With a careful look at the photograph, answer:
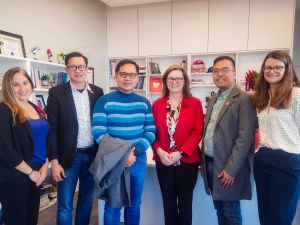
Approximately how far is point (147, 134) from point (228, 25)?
141 inches

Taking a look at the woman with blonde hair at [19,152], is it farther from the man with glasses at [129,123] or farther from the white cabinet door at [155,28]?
the white cabinet door at [155,28]

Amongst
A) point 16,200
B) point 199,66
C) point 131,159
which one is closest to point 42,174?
point 16,200

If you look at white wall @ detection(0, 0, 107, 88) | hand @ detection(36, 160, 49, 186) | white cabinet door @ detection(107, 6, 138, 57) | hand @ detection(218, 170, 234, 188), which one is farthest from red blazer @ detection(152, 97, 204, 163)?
white cabinet door @ detection(107, 6, 138, 57)

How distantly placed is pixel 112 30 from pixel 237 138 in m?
4.38

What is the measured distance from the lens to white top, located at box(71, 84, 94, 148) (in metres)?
1.95

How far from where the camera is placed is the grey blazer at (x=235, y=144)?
1686 millimetres

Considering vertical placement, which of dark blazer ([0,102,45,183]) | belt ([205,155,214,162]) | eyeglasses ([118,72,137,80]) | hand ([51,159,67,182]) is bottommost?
hand ([51,159,67,182])

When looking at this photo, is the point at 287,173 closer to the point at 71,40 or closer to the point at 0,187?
the point at 0,187

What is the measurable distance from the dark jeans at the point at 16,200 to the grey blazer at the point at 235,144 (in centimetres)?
126

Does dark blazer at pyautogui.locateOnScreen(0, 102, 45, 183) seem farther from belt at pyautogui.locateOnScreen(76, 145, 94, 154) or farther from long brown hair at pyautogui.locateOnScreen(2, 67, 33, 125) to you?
belt at pyautogui.locateOnScreen(76, 145, 94, 154)

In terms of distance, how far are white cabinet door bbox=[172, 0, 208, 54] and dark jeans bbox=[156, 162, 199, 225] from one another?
342 cm

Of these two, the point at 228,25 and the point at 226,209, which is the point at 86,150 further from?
the point at 228,25

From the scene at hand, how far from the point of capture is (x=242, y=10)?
4570 mm

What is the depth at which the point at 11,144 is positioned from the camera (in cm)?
165
